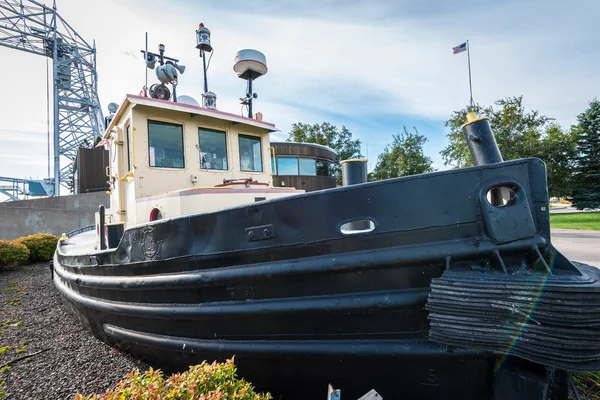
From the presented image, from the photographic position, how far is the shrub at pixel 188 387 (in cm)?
137

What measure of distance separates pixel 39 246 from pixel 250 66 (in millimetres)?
10673

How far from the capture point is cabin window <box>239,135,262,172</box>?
448cm

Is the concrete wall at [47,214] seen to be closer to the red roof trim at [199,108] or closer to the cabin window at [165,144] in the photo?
the cabin window at [165,144]

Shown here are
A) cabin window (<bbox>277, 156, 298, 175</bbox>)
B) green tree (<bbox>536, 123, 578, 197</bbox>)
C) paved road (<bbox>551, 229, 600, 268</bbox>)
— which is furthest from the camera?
green tree (<bbox>536, 123, 578, 197</bbox>)

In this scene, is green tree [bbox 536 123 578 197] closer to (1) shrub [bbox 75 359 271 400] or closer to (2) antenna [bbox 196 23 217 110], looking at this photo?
(2) antenna [bbox 196 23 217 110]

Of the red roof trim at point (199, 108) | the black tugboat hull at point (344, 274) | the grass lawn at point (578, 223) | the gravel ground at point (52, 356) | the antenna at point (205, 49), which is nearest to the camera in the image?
the black tugboat hull at point (344, 274)

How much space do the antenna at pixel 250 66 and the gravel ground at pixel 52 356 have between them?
392cm

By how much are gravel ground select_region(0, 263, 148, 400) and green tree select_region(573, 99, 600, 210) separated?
28.4 metres

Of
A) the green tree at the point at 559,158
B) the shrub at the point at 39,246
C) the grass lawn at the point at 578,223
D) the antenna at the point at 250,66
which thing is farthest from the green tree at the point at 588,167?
the shrub at the point at 39,246

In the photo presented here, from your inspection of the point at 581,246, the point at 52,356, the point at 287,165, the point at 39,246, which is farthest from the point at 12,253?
the point at 581,246

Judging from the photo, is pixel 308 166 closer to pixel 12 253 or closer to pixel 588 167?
pixel 12 253

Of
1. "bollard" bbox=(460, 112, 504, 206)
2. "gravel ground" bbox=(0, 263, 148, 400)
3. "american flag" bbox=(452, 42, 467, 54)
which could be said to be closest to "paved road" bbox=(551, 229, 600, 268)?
"bollard" bbox=(460, 112, 504, 206)

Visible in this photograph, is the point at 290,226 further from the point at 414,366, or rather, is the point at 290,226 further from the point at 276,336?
the point at 414,366

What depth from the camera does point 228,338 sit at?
2328 millimetres
